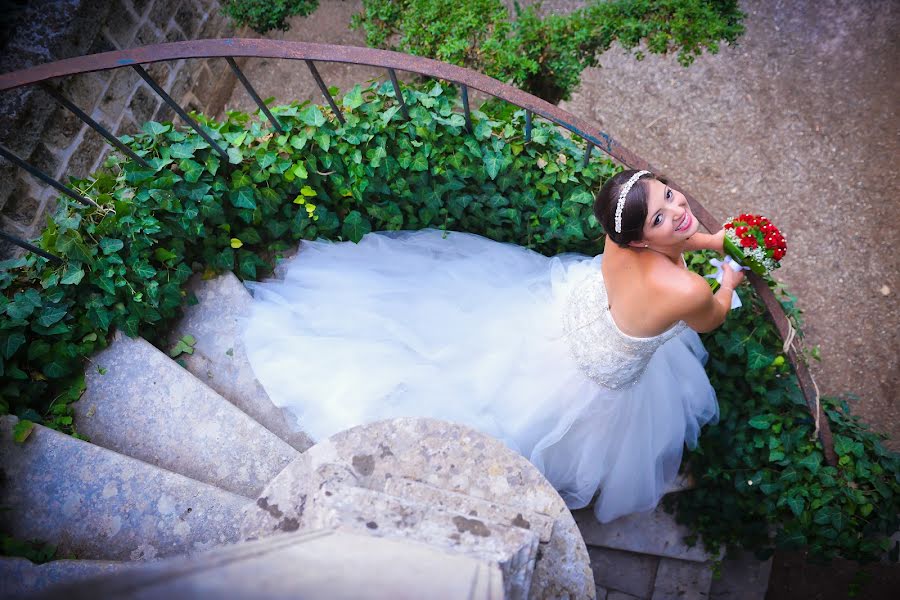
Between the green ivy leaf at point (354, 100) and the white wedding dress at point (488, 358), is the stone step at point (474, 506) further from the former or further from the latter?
the green ivy leaf at point (354, 100)

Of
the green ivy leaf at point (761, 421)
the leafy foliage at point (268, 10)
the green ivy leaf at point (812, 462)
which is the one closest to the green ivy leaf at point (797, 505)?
the green ivy leaf at point (812, 462)

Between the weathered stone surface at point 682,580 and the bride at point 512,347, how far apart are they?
2.10ft

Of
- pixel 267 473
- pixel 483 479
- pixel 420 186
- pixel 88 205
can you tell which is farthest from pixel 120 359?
pixel 483 479

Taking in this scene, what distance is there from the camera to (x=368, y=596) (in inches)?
41.9

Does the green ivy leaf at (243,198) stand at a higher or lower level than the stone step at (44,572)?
higher

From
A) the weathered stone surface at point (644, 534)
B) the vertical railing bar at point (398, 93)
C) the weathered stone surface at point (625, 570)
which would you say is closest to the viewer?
the vertical railing bar at point (398, 93)

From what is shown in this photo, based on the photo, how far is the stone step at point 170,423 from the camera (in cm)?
278

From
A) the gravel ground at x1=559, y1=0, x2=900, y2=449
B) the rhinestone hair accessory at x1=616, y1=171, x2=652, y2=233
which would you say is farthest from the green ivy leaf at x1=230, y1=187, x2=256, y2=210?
the gravel ground at x1=559, y1=0, x2=900, y2=449

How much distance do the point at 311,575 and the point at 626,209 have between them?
176 cm

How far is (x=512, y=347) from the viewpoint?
2.93 metres

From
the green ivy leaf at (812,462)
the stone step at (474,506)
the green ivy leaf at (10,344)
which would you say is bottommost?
the green ivy leaf at (10,344)

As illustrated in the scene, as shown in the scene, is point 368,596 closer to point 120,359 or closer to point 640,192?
point 640,192

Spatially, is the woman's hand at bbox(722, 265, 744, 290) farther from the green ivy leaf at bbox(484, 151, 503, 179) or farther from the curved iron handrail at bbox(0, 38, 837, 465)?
the green ivy leaf at bbox(484, 151, 503, 179)

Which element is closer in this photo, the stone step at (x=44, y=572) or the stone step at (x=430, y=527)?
the stone step at (x=430, y=527)
